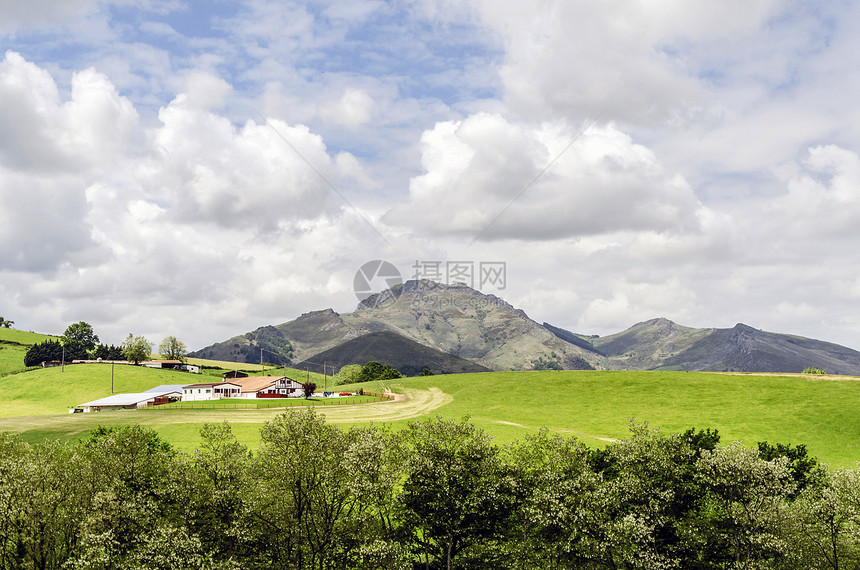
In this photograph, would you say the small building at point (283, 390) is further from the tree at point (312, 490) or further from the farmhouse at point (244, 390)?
the tree at point (312, 490)

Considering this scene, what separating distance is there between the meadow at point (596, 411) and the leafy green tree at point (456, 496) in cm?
3527

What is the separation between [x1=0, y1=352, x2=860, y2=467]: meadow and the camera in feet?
306

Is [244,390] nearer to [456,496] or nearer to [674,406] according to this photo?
[674,406]

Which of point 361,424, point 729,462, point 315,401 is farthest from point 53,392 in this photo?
point 729,462

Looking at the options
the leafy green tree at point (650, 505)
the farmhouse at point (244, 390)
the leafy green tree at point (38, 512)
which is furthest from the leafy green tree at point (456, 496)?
the farmhouse at point (244, 390)

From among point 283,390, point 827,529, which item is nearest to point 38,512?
point 827,529

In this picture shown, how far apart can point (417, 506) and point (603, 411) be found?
73.4 m

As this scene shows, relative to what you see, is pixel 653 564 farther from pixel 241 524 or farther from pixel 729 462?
pixel 241 524

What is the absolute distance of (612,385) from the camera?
437 feet

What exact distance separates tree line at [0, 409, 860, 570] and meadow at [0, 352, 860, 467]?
89.2ft

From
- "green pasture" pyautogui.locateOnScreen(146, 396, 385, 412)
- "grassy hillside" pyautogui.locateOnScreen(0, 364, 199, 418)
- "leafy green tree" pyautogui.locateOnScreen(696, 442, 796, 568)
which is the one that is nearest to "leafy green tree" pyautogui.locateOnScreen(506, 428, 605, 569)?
"leafy green tree" pyautogui.locateOnScreen(696, 442, 796, 568)

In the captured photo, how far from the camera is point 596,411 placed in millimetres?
115000

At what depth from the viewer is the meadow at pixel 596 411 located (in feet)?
306

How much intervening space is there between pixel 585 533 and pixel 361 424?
5937 cm
